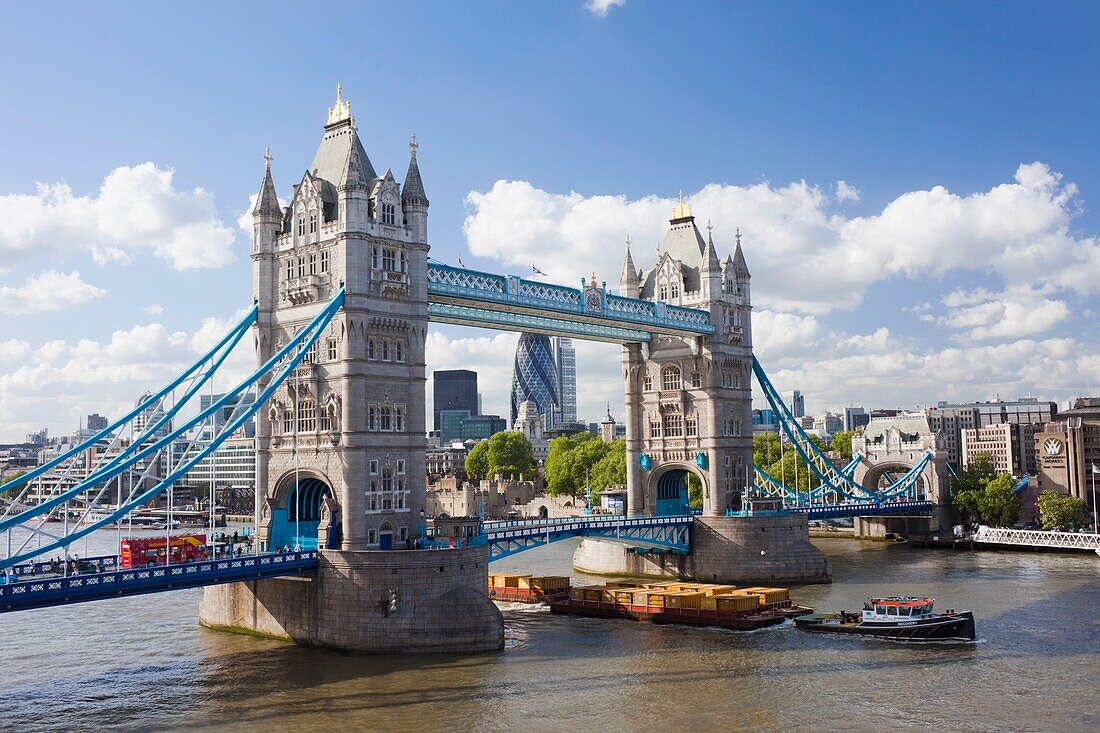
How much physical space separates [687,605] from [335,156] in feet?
113

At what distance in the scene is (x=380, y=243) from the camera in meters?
61.6

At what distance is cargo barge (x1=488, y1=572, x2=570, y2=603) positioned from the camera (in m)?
73.2

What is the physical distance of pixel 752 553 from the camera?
3307 inches

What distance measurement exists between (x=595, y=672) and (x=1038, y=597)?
123ft

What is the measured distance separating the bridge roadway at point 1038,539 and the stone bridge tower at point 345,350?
70.2 metres

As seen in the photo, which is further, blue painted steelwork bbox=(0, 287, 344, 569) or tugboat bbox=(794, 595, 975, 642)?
tugboat bbox=(794, 595, 975, 642)

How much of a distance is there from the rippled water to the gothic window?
→ 39.4 feet

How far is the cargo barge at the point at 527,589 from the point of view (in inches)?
2881

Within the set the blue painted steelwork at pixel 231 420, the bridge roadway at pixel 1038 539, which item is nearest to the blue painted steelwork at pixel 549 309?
the blue painted steelwork at pixel 231 420

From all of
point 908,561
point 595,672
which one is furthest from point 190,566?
point 908,561

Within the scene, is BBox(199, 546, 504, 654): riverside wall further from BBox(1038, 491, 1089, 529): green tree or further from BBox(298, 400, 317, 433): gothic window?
BBox(1038, 491, 1089, 529): green tree

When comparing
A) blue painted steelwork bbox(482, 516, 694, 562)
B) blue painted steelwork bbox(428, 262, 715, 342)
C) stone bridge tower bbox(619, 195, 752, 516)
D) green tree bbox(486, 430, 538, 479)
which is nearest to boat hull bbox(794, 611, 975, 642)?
blue painted steelwork bbox(482, 516, 694, 562)

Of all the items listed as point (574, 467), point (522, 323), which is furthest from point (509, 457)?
point (522, 323)

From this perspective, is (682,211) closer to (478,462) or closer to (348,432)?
(348,432)
